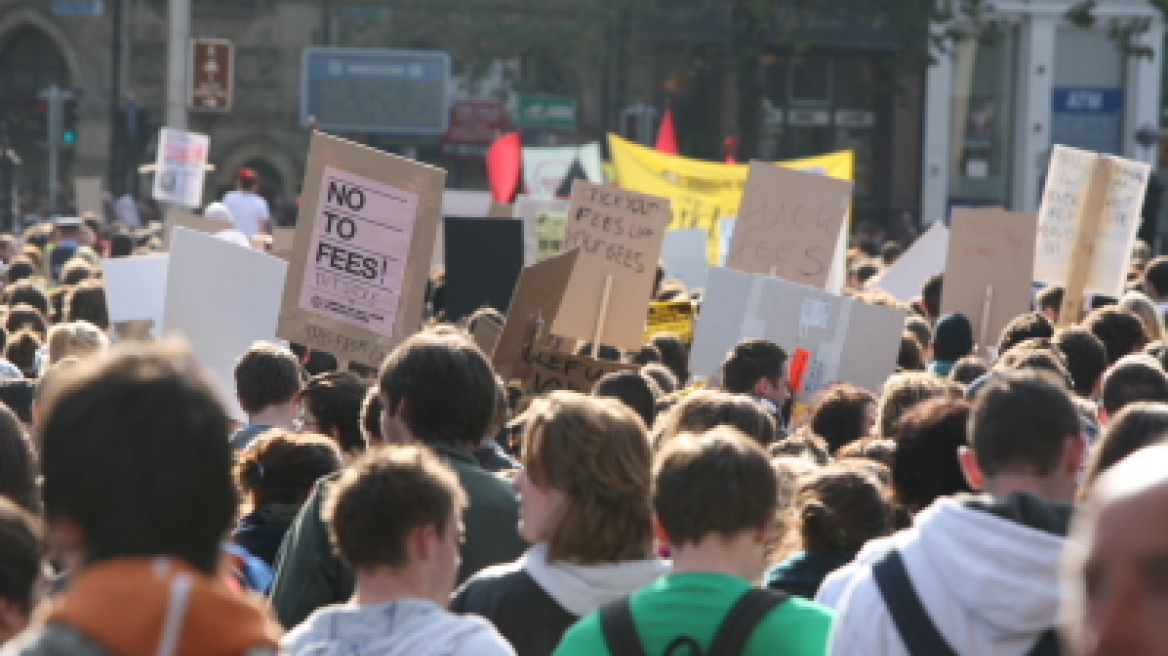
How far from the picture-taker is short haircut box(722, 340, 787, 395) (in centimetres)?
634

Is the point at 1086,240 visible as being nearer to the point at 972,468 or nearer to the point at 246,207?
the point at 972,468

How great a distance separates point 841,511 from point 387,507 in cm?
115

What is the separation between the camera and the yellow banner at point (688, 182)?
48.2 feet

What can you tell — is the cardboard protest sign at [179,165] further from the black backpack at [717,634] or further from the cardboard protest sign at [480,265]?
the black backpack at [717,634]

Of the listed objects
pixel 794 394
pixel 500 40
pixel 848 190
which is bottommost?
pixel 794 394

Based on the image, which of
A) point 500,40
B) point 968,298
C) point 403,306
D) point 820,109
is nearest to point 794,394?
point 403,306

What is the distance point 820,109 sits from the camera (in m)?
37.4

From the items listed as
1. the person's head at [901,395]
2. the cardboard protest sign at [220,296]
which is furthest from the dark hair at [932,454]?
the cardboard protest sign at [220,296]

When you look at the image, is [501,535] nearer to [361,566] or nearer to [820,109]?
[361,566]

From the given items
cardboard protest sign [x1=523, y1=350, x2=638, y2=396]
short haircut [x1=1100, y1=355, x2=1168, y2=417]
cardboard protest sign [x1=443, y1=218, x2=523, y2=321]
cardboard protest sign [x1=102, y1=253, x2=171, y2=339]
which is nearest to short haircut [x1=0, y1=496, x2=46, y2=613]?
short haircut [x1=1100, y1=355, x2=1168, y2=417]

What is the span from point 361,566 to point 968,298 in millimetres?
7782

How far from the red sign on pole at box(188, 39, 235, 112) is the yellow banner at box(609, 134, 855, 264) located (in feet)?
28.6

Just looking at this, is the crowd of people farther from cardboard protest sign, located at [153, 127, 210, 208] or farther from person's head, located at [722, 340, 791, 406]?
cardboard protest sign, located at [153, 127, 210, 208]

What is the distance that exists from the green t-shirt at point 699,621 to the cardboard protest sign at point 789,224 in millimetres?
7373
